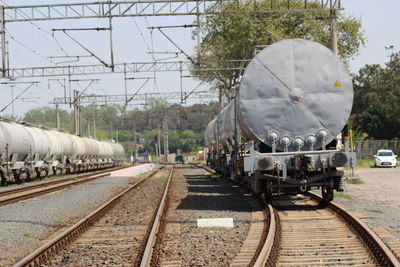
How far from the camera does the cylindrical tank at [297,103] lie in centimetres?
Result: 1398

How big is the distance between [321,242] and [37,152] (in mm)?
25949

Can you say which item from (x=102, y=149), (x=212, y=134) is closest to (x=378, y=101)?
(x=102, y=149)

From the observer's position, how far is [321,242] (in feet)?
29.4

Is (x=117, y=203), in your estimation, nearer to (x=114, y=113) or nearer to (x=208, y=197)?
(x=208, y=197)

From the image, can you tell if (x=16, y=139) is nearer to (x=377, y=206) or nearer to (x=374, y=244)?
(x=377, y=206)

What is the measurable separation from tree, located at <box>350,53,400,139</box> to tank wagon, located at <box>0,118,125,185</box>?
28446mm

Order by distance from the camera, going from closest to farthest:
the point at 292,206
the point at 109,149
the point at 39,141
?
the point at 292,206, the point at 39,141, the point at 109,149

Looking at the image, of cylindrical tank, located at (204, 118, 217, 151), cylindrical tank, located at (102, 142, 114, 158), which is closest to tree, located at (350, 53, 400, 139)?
cylindrical tank, located at (102, 142, 114, 158)

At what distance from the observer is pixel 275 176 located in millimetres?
13398

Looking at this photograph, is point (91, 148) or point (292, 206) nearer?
point (292, 206)

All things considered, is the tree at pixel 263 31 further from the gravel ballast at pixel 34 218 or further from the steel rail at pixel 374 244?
the steel rail at pixel 374 244

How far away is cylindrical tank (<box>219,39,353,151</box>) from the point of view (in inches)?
551

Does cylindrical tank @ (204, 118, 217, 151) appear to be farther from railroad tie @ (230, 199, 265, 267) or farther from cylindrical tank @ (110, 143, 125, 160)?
cylindrical tank @ (110, 143, 125, 160)

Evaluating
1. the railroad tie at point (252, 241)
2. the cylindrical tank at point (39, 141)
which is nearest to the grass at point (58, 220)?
the railroad tie at point (252, 241)
